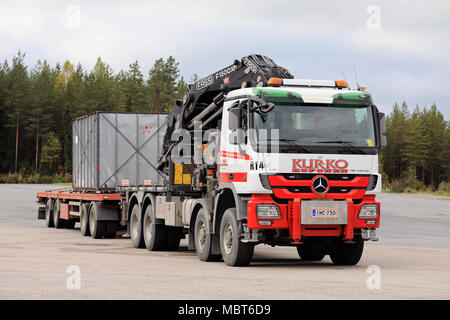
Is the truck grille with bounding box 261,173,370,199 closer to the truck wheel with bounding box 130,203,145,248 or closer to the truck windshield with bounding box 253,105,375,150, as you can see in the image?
the truck windshield with bounding box 253,105,375,150

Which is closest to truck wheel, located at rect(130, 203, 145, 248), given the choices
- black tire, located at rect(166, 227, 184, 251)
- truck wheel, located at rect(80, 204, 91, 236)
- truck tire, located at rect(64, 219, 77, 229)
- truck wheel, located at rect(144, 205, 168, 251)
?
truck wheel, located at rect(144, 205, 168, 251)

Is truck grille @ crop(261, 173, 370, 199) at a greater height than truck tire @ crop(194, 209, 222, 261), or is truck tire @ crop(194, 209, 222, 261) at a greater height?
truck grille @ crop(261, 173, 370, 199)

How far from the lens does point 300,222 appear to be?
1345cm

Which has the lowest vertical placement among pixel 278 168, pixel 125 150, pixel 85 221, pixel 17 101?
pixel 85 221

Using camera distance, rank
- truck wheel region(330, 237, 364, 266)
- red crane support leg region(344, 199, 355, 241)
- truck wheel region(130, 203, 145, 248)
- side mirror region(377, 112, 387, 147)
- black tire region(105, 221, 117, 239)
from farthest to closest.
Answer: black tire region(105, 221, 117, 239)
truck wheel region(130, 203, 145, 248)
truck wheel region(330, 237, 364, 266)
side mirror region(377, 112, 387, 147)
red crane support leg region(344, 199, 355, 241)

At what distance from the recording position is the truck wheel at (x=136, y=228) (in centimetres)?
1934

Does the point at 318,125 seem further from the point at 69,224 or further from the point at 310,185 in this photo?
the point at 69,224

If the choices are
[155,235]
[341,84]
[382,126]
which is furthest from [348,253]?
[155,235]

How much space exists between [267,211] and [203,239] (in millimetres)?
2643

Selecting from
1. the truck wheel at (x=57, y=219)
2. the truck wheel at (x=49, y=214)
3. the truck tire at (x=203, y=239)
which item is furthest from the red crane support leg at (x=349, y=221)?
the truck wheel at (x=49, y=214)

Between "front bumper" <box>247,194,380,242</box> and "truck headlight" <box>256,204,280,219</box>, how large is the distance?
2.1 inches

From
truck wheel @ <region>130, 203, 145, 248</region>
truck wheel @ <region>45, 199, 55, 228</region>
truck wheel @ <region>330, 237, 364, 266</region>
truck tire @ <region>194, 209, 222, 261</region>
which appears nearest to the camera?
truck wheel @ <region>330, 237, 364, 266</region>

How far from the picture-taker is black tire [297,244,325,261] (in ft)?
53.9

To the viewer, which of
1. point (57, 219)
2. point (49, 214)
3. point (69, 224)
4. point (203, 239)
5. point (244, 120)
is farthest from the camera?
point (49, 214)
